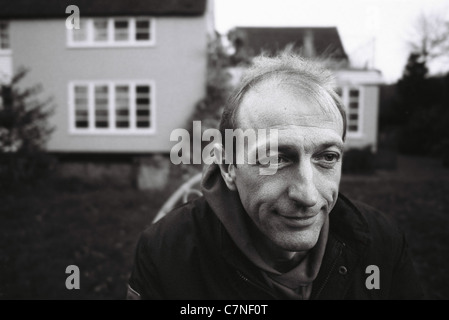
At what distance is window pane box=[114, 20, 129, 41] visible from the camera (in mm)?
14234

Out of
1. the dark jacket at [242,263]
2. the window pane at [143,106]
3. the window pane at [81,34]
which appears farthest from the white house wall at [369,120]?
the dark jacket at [242,263]

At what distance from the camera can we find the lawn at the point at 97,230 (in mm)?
4047

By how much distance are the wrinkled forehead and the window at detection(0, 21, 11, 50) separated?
1594 cm

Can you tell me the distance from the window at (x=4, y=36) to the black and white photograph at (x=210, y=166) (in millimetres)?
66

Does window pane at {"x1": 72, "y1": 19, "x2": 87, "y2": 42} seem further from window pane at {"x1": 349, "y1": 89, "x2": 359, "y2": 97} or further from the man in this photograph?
the man

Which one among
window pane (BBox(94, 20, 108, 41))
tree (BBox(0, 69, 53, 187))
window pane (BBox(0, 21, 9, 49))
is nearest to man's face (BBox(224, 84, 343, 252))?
tree (BBox(0, 69, 53, 187))

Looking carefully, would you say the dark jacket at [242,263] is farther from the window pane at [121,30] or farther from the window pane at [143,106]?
the window pane at [121,30]

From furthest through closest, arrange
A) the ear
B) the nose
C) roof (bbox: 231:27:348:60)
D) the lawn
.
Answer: the lawn → roof (bbox: 231:27:348:60) → the ear → the nose

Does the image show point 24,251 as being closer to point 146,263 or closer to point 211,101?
point 146,263

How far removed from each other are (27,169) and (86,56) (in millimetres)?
6088

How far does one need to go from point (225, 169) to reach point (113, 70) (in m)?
13.9

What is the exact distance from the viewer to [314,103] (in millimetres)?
1091
